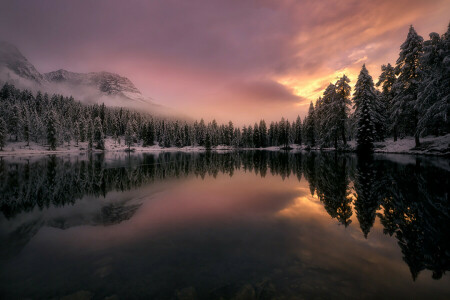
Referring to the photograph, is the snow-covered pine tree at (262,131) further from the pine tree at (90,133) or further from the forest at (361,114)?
the pine tree at (90,133)

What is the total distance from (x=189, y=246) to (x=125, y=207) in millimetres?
6262

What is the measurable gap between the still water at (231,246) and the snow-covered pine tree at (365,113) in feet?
105

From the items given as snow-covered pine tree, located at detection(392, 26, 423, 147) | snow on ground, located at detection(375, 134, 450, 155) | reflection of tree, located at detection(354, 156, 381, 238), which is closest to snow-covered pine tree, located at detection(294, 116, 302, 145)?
snow on ground, located at detection(375, 134, 450, 155)

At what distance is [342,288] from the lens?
4.42 metres

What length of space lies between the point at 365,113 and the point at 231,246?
149 ft

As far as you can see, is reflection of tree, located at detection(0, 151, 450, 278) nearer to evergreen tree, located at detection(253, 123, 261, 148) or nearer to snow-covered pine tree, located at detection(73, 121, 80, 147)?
snow-covered pine tree, located at detection(73, 121, 80, 147)

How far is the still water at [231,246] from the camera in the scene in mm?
4512

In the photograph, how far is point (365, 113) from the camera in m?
40.2

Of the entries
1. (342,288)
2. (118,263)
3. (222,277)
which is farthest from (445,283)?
(118,263)

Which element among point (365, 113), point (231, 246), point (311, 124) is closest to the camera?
point (231, 246)

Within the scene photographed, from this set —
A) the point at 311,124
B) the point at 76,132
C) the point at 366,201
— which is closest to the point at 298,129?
the point at 311,124

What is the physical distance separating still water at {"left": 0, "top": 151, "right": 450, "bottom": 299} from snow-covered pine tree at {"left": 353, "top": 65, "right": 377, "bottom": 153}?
31.9 m

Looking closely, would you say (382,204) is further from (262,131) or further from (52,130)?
(262,131)

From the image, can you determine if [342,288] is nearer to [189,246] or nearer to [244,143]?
[189,246]
